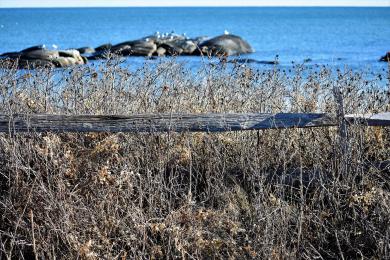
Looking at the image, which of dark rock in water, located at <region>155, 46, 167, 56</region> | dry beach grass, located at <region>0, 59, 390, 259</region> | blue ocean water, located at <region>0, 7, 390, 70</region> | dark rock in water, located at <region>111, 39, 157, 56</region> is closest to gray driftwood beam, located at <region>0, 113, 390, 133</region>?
dry beach grass, located at <region>0, 59, 390, 259</region>

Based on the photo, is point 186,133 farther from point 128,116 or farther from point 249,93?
point 249,93

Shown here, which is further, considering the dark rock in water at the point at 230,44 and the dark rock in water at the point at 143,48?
the dark rock in water at the point at 230,44

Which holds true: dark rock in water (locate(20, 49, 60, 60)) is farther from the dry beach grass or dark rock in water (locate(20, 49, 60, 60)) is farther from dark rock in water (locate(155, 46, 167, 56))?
the dry beach grass

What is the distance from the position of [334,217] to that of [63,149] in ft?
8.60

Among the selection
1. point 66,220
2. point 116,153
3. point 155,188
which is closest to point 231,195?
point 155,188

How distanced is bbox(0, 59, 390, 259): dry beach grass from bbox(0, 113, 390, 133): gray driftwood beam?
15 centimetres

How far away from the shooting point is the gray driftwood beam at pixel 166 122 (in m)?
5.62

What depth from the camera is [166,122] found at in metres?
5.72

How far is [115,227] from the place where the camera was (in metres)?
5.18

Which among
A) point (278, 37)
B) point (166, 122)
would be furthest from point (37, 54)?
point (278, 37)

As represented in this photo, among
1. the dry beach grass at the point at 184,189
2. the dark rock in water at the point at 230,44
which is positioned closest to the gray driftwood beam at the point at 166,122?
the dry beach grass at the point at 184,189

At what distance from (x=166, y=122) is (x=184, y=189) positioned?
652 mm

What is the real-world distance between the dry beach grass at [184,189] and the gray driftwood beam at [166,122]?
0.15 meters

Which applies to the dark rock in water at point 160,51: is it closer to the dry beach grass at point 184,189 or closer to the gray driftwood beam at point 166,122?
the dry beach grass at point 184,189
